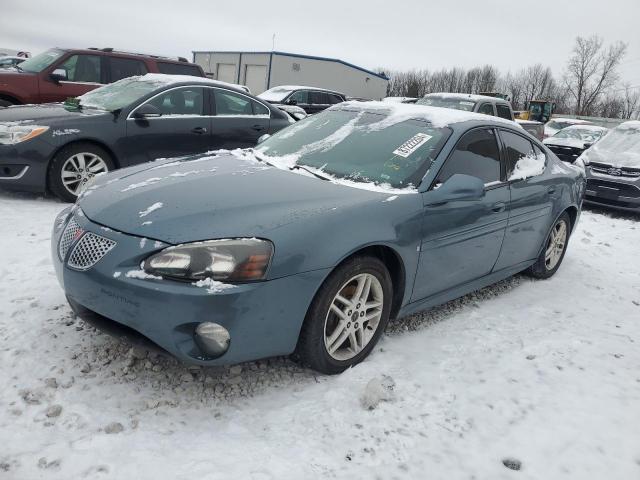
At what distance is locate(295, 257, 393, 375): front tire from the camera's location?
2660 millimetres

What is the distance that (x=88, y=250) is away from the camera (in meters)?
2.52

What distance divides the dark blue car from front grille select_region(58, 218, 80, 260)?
0.01m

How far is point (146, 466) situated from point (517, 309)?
122 inches

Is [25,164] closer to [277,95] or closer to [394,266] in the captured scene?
[394,266]

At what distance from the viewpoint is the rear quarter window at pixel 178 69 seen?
30.6ft

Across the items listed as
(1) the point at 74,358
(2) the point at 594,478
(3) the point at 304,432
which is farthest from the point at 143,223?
(2) the point at 594,478

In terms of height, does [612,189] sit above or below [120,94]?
below

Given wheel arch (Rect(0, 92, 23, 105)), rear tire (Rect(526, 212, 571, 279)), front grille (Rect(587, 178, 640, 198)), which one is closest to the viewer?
rear tire (Rect(526, 212, 571, 279))

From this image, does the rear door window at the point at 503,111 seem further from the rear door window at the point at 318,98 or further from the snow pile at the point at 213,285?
the snow pile at the point at 213,285

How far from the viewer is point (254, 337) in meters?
2.44

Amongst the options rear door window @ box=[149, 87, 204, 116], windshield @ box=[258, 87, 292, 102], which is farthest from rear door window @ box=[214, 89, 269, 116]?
windshield @ box=[258, 87, 292, 102]

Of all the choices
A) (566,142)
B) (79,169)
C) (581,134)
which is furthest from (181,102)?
(581,134)

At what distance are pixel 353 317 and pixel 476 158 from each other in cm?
159

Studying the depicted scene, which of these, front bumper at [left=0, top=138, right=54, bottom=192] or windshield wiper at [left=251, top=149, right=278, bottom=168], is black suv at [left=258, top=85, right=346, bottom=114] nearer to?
front bumper at [left=0, top=138, right=54, bottom=192]
